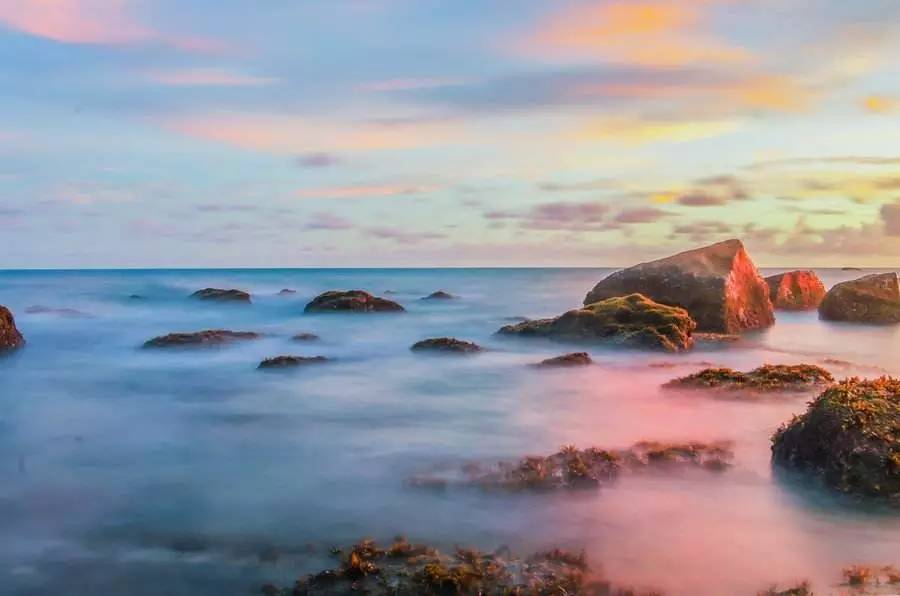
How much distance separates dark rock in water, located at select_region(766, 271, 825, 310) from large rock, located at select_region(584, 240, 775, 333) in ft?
29.1

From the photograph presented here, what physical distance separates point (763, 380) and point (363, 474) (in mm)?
9335

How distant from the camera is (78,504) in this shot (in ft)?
32.5

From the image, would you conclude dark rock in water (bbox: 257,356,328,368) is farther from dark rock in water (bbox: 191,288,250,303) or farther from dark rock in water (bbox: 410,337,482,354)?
dark rock in water (bbox: 191,288,250,303)

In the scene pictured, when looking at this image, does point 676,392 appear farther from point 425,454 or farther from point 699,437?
point 425,454

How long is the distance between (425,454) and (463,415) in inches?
134

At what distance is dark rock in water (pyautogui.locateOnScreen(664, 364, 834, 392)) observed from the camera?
16.4 meters

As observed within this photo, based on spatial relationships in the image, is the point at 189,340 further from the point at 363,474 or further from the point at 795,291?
the point at 795,291

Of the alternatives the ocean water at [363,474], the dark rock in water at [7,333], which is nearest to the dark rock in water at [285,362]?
the ocean water at [363,474]

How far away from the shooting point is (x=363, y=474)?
440 inches

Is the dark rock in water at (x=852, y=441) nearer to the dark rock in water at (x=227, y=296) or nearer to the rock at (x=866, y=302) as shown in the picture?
the rock at (x=866, y=302)

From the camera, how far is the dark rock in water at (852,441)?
8984 mm

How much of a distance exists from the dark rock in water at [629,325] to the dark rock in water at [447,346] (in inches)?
119

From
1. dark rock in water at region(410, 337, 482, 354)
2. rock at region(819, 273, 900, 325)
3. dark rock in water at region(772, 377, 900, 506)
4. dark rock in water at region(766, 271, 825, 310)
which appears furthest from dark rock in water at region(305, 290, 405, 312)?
dark rock in water at region(772, 377, 900, 506)

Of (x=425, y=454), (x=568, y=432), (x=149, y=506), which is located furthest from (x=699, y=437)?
(x=149, y=506)
